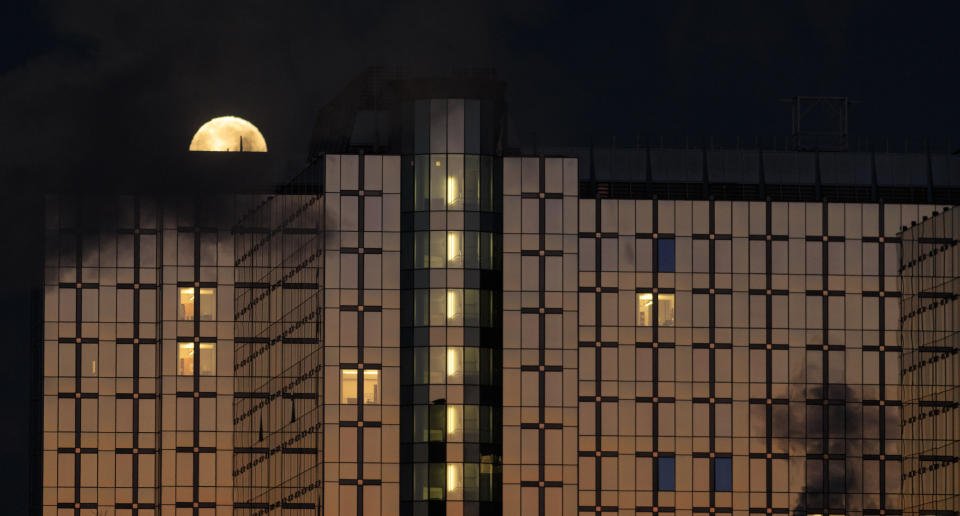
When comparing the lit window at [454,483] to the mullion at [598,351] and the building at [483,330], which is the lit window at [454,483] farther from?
the mullion at [598,351]

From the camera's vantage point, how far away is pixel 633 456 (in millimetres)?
133125

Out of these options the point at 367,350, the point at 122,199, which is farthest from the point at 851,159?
the point at 122,199

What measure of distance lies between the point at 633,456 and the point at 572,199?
18735 millimetres

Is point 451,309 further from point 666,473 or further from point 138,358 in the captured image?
point 138,358

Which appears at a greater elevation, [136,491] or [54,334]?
[54,334]

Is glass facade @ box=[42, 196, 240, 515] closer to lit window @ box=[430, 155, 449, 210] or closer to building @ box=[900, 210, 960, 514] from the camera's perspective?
lit window @ box=[430, 155, 449, 210]

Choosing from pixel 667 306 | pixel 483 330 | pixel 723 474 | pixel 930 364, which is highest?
pixel 667 306

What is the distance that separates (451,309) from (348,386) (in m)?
8.77

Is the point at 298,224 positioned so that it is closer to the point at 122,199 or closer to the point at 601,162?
the point at 122,199

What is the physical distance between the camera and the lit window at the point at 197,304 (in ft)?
454

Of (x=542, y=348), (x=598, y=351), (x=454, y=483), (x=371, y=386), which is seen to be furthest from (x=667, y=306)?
(x=371, y=386)

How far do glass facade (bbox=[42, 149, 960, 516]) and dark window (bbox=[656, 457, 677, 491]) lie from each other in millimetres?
149

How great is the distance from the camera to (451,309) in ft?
421

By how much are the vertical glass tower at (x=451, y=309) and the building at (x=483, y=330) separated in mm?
163
